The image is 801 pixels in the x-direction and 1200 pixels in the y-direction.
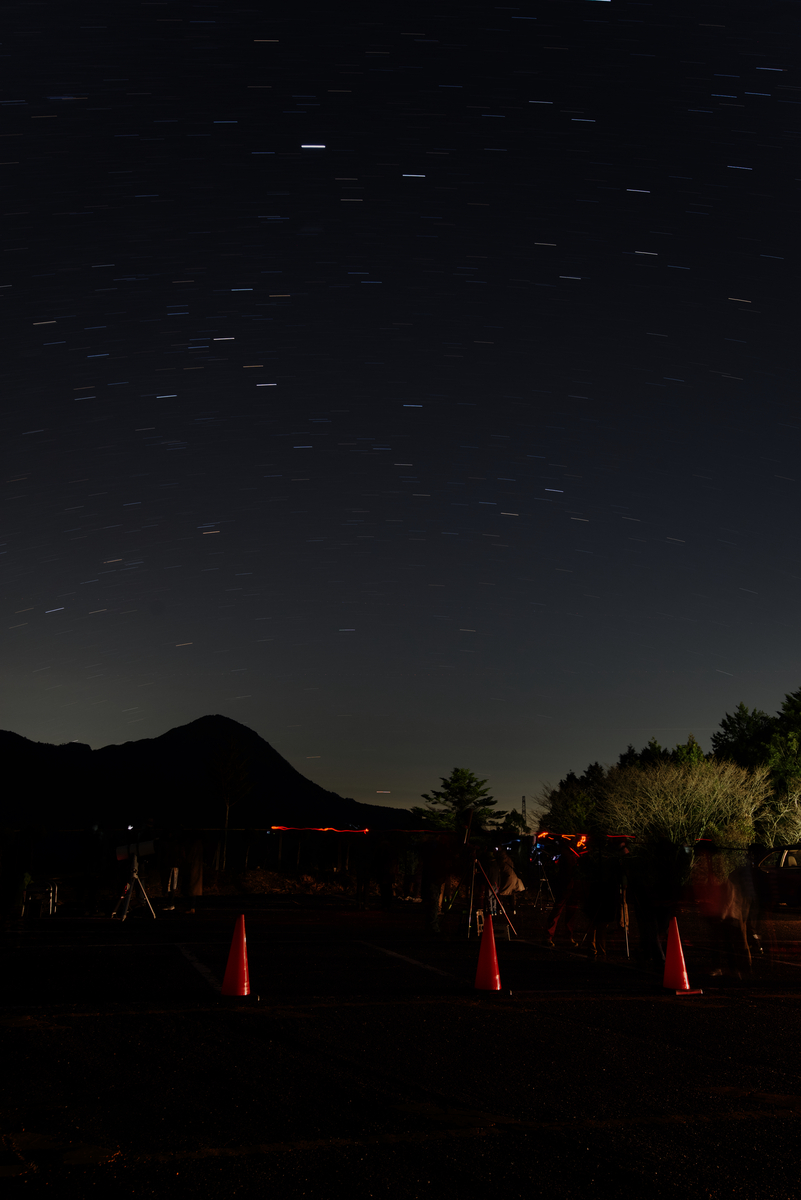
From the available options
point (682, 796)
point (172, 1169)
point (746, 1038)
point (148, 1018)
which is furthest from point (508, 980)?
point (682, 796)

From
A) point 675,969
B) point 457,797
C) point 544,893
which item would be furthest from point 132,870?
point 457,797

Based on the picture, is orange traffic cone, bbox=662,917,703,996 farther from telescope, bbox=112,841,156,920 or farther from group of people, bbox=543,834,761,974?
telescope, bbox=112,841,156,920

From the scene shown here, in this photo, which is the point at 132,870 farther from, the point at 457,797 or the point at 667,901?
the point at 457,797

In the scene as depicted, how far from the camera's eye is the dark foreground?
3.88m

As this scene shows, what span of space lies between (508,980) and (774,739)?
7284 centimetres

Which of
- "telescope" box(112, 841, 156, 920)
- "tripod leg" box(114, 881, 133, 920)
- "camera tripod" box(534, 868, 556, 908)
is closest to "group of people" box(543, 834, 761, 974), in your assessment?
"camera tripod" box(534, 868, 556, 908)

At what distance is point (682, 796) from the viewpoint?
57906mm

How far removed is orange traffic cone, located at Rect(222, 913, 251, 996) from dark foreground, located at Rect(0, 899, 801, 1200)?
0.28 meters

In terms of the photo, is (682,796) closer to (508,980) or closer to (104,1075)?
→ (508,980)

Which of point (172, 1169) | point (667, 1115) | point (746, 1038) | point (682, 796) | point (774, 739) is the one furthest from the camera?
point (774, 739)

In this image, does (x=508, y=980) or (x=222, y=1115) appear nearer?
(x=222, y=1115)

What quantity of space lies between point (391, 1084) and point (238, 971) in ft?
10.6

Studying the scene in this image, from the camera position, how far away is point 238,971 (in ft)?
26.7

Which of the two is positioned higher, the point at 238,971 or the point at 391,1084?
the point at 238,971
